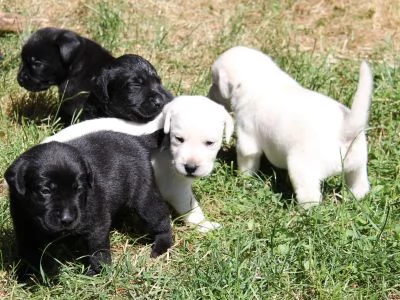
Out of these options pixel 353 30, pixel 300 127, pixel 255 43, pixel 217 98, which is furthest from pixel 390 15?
pixel 300 127

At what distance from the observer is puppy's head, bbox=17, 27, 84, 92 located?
7.40m

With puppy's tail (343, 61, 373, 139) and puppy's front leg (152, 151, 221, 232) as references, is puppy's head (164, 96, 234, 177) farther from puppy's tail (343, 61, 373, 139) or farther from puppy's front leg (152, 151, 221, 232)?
puppy's tail (343, 61, 373, 139)

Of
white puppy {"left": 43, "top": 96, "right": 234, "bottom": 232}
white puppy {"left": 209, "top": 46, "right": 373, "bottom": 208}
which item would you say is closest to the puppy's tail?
white puppy {"left": 209, "top": 46, "right": 373, "bottom": 208}

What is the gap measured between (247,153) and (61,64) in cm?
200

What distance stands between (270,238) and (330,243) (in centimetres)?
43

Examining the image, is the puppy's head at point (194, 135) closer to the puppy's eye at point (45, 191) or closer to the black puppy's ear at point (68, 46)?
the puppy's eye at point (45, 191)

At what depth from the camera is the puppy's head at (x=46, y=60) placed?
24.3 ft

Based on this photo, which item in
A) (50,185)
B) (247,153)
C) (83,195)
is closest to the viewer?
(50,185)

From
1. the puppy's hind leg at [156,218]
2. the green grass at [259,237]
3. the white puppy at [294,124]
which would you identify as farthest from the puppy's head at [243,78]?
the puppy's hind leg at [156,218]

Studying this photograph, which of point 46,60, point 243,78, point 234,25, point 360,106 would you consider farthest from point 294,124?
point 234,25

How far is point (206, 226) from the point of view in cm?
618

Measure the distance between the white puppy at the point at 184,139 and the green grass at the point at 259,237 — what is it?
236 mm

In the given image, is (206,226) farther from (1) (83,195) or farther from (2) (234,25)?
(2) (234,25)

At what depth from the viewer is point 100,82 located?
6.58m
